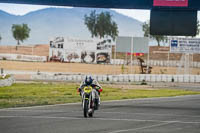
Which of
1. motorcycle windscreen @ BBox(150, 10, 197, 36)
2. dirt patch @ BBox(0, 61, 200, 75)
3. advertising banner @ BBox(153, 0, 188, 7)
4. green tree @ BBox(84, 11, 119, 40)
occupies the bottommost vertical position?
dirt patch @ BBox(0, 61, 200, 75)

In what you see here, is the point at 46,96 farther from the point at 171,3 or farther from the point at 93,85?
the point at 93,85

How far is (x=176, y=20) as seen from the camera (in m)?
24.6

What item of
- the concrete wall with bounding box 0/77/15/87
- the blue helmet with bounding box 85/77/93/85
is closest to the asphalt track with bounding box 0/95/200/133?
the blue helmet with bounding box 85/77/93/85

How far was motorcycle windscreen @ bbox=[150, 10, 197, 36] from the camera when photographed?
24531 mm

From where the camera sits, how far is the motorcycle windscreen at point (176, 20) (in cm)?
2453

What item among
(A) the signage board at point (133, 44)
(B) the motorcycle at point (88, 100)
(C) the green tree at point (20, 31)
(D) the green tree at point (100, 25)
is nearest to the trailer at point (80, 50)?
(D) the green tree at point (100, 25)

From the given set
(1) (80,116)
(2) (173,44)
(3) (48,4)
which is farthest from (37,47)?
(1) (80,116)

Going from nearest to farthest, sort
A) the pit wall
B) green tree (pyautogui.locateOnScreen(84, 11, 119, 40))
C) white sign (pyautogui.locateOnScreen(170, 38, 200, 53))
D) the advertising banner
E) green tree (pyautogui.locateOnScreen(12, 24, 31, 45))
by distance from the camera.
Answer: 1. the advertising banner
2. the pit wall
3. white sign (pyautogui.locateOnScreen(170, 38, 200, 53))
4. green tree (pyautogui.locateOnScreen(84, 11, 119, 40))
5. green tree (pyautogui.locateOnScreen(12, 24, 31, 45))

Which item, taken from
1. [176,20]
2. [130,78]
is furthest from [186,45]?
[176,20]

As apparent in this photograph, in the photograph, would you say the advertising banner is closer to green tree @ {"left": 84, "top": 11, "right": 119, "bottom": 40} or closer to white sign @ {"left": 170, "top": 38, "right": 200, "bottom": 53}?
white sign @ {"left": 170, "top": 38, "right": 200, "bottom": 53}

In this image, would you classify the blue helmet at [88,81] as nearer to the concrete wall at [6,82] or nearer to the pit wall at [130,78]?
the concrete wall at [6,82]

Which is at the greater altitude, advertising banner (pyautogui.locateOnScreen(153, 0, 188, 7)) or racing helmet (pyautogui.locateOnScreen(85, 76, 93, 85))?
advertising banner (pyautogui.locateOnScreen(153, 0, 188, 7))

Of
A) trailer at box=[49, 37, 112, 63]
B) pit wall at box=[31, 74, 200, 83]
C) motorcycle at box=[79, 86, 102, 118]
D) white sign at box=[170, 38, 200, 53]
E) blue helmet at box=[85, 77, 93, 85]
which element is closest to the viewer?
motorcycle at box=[79, 86, 102, 118]

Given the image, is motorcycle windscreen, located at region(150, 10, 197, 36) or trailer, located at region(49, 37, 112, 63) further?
trailer, located at region(49, 37, 112, 63)
